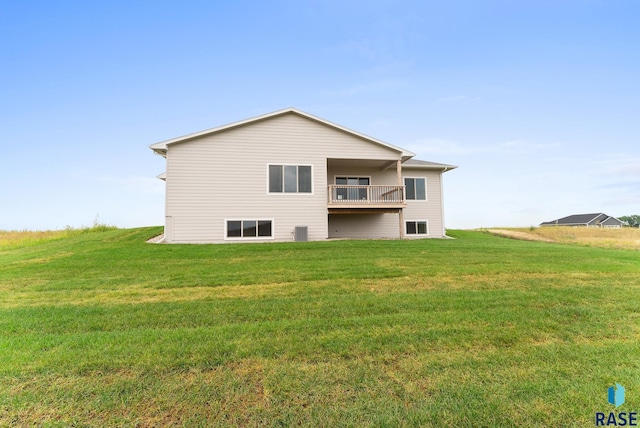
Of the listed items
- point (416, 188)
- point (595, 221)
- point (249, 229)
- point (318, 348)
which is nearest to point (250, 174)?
point (249, 229)

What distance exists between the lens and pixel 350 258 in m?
9.22

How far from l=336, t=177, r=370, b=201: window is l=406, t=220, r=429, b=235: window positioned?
135 inches

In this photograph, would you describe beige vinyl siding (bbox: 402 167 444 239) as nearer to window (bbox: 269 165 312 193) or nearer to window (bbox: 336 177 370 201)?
window (bbox: 336 177 370 201)

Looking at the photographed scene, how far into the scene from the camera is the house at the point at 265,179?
13.6 metres

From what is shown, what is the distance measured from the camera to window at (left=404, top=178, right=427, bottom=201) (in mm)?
17578

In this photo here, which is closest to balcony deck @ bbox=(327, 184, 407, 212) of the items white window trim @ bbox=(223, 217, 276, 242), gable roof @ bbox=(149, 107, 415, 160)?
gable roof @ bbox=(149, 107, 415, 160)

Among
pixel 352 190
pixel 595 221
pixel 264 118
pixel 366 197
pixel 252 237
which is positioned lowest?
pixel 252 237

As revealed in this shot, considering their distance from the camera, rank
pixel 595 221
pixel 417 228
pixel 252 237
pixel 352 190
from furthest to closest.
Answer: pixel 595 221 < pixel 417 228 < pixel 352 190 < pixel 252 237

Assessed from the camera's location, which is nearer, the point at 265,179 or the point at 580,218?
the point at 265,179

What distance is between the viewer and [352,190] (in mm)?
16047

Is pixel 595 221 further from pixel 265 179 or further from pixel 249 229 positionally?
pixel 249 229

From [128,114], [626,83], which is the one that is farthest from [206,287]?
[626,83]

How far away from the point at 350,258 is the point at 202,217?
771 cm

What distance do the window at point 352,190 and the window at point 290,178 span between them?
2.13m
